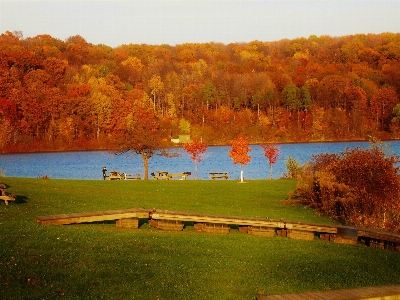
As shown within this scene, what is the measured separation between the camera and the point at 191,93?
114 m

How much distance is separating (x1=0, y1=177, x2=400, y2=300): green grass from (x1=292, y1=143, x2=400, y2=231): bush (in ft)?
21.2

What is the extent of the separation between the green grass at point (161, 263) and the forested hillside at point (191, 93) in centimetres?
7407

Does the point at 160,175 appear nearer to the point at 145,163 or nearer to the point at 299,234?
the point at 145,163

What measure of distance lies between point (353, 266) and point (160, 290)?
210 inches

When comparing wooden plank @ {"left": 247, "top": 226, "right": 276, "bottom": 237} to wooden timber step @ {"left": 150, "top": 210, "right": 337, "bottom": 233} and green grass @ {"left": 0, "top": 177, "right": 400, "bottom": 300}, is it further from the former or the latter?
green grass @ {"left": 0, "top": 177, "right": 400, "bottom": 300}

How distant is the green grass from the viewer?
9.63m

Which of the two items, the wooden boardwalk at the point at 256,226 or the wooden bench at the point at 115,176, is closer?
the wooden boardwalk at the point at 256,226

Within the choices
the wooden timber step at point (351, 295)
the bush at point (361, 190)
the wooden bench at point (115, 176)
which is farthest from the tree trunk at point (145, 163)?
the wooden timber step at point (351, 295)

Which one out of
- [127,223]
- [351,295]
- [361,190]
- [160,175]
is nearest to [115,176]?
[160,175]

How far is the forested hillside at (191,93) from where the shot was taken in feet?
314

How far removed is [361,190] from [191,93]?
93.2 meters

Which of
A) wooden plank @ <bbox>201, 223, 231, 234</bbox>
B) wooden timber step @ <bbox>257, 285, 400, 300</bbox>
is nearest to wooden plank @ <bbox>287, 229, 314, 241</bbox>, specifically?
wooden plank @ <bbox>201, 223, 231, 234</bbox>

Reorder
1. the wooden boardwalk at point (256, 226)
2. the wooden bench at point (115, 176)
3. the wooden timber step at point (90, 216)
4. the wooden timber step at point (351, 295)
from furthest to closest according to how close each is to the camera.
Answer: the wooden bench at point (115, 176) → the wooden boardwalk at point (256, 226) → the wooden timber step at point (90, 216) → the wooden timber step at point (351, 295)

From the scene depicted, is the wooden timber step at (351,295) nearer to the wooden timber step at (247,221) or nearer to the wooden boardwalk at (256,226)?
the wooden boardwalk at (256,226)
